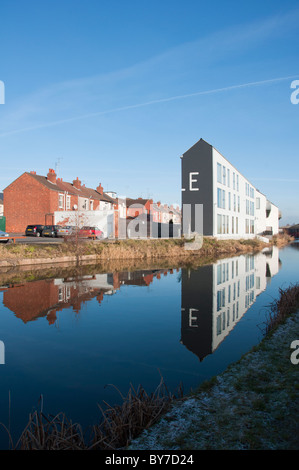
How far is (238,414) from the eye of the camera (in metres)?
3.58

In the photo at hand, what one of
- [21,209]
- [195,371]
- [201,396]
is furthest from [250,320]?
[21,209]

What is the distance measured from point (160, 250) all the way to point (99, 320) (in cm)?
1778

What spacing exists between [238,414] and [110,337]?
4.07 meters

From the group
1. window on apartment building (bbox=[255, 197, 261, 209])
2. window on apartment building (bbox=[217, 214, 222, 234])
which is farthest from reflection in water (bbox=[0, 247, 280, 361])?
window on apartment building (bbox=[255, 197, 261, 209])

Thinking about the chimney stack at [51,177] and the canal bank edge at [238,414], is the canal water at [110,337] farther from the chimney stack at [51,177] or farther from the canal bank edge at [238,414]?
the chimney stack at [51,177]

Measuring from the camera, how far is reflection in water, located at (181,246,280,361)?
281 inches

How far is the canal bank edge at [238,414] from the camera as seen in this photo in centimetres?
310

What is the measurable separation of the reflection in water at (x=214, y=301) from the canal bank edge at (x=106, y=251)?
7.16 meters

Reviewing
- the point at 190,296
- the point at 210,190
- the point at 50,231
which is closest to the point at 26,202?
the point at 50,231

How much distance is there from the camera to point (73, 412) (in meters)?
4.22

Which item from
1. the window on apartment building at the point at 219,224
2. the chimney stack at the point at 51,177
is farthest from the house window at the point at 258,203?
the chimney stack at the point at 51,177

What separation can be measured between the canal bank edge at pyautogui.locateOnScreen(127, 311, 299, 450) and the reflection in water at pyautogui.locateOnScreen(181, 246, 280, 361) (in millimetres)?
1510

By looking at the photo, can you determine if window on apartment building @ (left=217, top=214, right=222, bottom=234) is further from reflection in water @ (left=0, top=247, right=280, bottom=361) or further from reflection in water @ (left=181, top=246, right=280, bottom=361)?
reflection in water @ (left=0, top=247, right=280, bottom=361)
